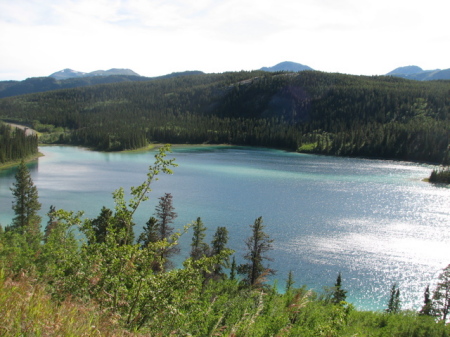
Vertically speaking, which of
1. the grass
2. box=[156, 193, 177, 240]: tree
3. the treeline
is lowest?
box=[156, 193, 177, 240]: tree

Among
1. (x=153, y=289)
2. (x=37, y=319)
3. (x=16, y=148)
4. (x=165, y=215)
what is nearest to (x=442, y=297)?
(x=165, y=215)

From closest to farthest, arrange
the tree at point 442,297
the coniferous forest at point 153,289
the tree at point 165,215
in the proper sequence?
the coniferous forest at point 153,289, the tree at point 442,297, the tree at point 165,215

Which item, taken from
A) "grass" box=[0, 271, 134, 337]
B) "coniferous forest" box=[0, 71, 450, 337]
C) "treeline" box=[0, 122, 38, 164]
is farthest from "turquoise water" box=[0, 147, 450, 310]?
"grass" box=[0, 271, 134, 337]

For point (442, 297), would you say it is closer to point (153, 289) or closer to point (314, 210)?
point (314, 210)

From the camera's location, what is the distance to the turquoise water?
38.5 meters

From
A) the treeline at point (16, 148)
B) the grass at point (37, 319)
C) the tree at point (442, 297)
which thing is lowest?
the tree at point (442, 297)

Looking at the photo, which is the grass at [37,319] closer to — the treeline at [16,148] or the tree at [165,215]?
the tree at [165,215]

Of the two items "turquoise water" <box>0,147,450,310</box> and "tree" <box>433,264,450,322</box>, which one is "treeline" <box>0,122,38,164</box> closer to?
"turquoise water" <box>0,147,450,310</box>

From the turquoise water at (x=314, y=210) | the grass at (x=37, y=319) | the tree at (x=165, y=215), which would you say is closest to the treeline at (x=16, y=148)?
the turquoise water at (x=314, y=210)

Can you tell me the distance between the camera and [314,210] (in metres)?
59.8

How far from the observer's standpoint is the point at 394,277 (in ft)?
124

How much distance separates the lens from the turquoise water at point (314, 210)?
126 ft

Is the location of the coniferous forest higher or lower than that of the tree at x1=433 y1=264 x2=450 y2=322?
higher

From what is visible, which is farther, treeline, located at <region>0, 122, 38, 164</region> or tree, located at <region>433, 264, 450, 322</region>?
treeline, located at <region>0, 122, 38, 164</region>
